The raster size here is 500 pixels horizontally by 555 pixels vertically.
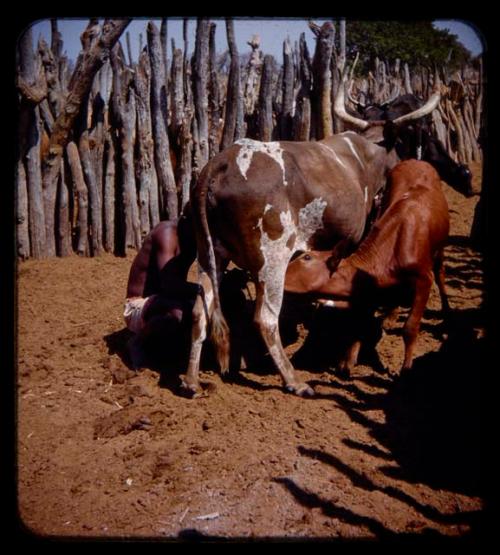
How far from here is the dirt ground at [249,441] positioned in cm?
297

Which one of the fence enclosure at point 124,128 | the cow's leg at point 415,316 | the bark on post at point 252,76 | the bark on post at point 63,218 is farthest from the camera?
the bark on post at point 252,76

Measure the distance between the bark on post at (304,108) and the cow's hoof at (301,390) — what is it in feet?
14.7

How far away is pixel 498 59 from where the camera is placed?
9.36 ft

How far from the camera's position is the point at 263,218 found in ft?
14.0

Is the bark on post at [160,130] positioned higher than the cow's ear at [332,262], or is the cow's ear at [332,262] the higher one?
the bark on post at [160,130]

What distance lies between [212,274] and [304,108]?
419cm

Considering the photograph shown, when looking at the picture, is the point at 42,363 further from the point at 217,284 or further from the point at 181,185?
the point at 181,185

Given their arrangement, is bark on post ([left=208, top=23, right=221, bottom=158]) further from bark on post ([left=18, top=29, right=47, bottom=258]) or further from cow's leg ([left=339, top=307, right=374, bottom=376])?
cow's leg ([left=339, top=307, right=374, bottom=376])

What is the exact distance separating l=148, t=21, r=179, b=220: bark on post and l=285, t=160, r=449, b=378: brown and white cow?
11.1 feet

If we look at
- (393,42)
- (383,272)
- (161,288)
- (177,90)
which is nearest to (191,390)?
(161,288)

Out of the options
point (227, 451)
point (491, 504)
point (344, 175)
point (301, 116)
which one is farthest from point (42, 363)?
point (301, 116)

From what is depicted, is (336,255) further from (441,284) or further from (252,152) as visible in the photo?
(441,284)

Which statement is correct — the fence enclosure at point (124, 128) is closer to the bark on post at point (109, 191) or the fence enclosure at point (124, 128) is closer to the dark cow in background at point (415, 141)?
the bark on post at point (109, 191)

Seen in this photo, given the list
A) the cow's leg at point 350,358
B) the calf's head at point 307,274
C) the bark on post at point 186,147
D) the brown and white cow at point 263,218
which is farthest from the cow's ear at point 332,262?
the bark on post at point 186,147
